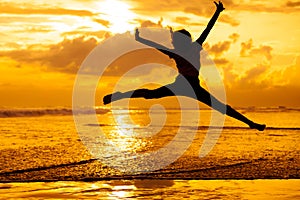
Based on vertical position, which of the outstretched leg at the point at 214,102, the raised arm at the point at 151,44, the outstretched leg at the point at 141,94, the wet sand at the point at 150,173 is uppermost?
the raised arm at the point at 151,44

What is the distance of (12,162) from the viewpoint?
2412cm

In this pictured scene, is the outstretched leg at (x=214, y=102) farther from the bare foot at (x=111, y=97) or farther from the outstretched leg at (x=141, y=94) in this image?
the bare foot at (x=111, y=97)

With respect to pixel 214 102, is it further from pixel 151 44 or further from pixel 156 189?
pixel 156 189

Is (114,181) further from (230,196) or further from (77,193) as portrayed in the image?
(230,196)

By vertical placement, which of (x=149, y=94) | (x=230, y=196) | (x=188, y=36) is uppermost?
(x=188, y=36)

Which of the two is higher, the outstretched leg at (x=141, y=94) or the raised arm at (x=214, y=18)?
the raised arm at (x=214, y=18)

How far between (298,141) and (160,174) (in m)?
17.2

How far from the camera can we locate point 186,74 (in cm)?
1195

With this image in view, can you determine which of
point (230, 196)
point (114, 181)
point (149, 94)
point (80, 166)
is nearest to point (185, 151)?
point (80, 166)

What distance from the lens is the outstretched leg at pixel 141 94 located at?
1204 centimetres

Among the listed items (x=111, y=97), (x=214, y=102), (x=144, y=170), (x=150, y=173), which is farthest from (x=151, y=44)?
(x=144, y=170)

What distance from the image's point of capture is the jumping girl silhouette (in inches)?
449

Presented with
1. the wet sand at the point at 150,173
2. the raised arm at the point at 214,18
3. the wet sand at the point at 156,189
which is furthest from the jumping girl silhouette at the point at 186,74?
the wet sand at the point at 150,173

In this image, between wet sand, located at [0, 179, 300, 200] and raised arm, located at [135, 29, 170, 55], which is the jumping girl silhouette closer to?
raised arm, located at [135, 29, 170, 55]
